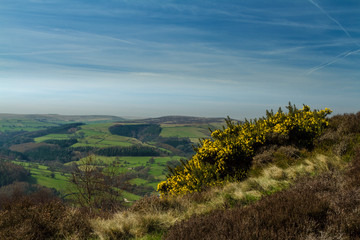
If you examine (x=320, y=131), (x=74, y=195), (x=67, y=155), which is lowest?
(x=67, y=155)

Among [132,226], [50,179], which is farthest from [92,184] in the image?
[50,179]

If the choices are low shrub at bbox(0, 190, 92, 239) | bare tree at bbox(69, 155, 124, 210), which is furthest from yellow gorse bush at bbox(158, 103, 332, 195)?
bare tree at bbox(69, 155, 124, 210)

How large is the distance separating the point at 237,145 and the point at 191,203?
5010 millimetres

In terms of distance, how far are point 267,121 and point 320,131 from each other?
2594 millimetres

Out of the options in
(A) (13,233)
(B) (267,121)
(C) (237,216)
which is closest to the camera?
(C) (237,216)

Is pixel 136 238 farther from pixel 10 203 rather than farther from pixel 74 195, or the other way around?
pixel 74 195

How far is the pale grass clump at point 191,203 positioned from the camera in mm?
5121

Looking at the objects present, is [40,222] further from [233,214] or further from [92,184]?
[92,184]

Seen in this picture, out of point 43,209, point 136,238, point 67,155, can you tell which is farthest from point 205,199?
point 67,155

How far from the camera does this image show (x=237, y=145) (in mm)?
10773

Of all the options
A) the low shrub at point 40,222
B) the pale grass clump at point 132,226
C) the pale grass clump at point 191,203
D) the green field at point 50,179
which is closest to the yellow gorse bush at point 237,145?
the pale grass clump at point 191,203

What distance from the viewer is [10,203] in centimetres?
579

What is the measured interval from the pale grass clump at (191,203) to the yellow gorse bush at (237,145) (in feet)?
5.24

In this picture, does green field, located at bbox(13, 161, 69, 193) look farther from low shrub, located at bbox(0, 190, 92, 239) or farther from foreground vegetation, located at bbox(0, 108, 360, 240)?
foreground vegetation, located at bbox(0, 108, 360, 240)
